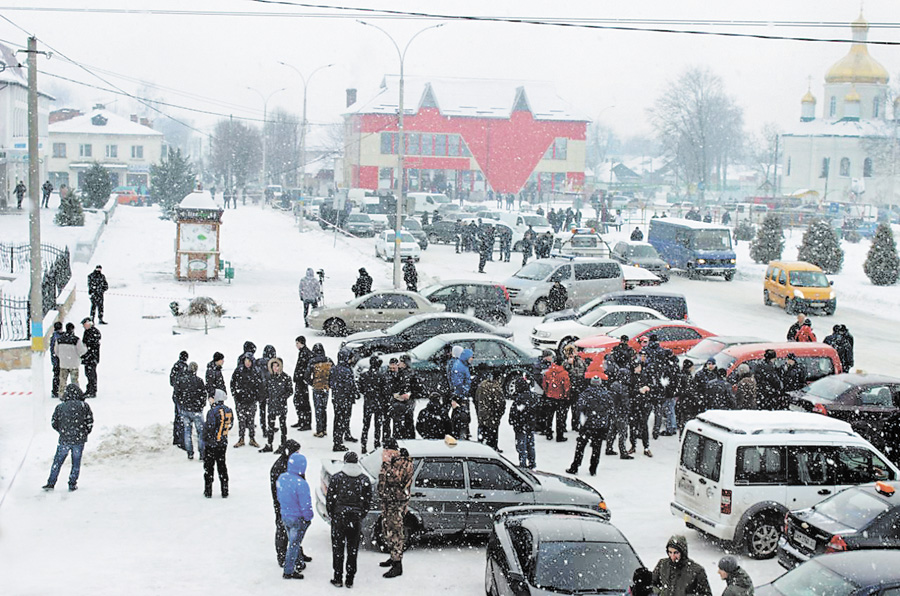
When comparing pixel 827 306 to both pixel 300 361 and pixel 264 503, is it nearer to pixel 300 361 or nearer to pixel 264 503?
pixel 300 361

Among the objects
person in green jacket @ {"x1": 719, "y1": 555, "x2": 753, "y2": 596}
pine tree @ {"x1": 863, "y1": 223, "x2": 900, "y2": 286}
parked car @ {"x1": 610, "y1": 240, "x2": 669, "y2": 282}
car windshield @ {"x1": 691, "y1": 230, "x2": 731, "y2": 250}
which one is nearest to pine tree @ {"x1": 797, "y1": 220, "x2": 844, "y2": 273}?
pine tree @ {"x1": 863, "y1": 223, "x2": 900, "y2": 286}

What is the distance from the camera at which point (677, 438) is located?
17.5 metres

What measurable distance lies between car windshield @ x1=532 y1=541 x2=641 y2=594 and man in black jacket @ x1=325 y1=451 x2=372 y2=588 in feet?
6.60

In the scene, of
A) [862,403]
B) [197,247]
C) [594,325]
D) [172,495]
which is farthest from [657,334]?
[197,247]

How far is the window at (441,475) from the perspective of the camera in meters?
11.6

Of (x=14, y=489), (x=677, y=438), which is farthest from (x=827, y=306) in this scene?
(x=14, y=489)

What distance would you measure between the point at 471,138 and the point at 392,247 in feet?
150

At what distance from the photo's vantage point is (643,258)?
38469mm

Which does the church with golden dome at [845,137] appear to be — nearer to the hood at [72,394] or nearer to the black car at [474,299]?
the black car at [474,299]

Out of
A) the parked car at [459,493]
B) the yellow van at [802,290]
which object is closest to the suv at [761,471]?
the parked car at [459,493]

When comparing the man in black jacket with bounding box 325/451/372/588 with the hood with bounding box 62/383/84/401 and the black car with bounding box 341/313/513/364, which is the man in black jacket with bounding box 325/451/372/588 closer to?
the hood with bounding box 62/383/84/401

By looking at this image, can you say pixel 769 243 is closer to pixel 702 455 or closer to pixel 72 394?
pixel 702 455

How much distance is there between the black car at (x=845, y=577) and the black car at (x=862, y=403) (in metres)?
7.01

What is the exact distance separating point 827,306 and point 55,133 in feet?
274
